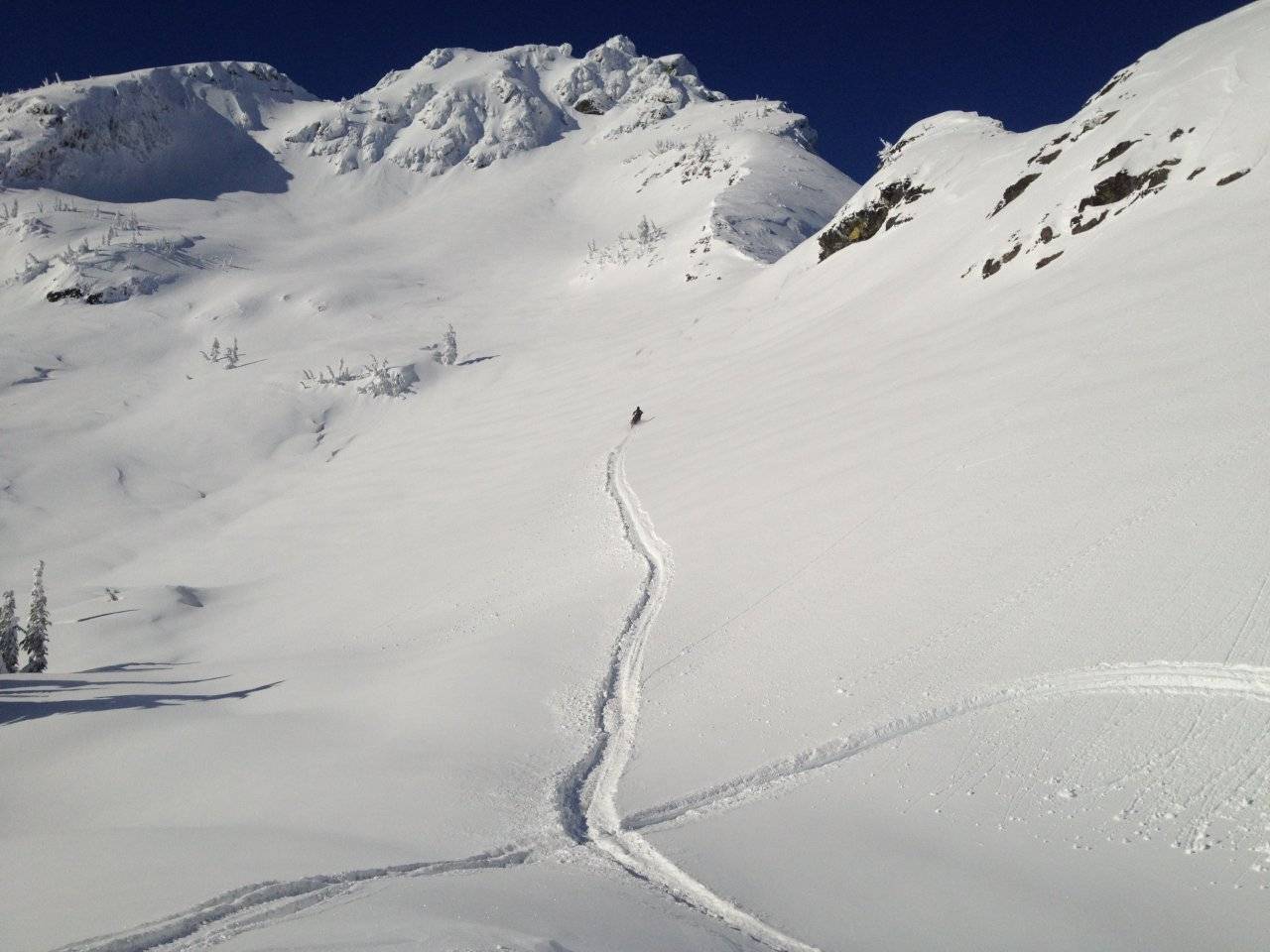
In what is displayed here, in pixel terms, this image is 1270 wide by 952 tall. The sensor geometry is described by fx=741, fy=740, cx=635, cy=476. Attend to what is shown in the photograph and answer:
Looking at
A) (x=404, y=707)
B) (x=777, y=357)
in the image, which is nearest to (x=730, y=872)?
(x=404, y=707)

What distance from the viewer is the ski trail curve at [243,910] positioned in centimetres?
428

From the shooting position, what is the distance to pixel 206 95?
332 feet

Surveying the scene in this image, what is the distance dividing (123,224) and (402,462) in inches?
2129

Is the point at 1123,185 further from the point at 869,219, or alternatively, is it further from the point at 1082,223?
the point at 869,219

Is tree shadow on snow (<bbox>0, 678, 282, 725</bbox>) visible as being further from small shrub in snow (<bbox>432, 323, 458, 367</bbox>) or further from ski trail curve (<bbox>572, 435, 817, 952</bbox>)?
small shrub in snow (<bbox>432, 323, 458, 367</bbox>)

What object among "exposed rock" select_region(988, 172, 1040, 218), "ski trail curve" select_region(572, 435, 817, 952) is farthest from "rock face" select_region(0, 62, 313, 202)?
"ski trail curve" select_region(572, 435, 817, 952)

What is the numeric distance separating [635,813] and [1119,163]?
914 inches

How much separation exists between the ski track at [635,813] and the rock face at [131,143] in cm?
9237

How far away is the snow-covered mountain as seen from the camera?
492 centimetres

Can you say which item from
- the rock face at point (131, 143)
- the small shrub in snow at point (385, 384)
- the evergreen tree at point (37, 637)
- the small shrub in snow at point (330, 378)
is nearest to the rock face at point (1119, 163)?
the small shrub in snow at point (385, 384)

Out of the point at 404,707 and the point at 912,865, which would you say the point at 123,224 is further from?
the point at 912,865

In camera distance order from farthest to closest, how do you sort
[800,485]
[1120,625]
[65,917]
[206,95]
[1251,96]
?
[206,95]
[1251,96]
[800,485]
[1120,625]
[65,917]

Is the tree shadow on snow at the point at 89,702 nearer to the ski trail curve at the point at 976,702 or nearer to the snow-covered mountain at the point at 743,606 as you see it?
the snow-covered mountain at the point at 743,606

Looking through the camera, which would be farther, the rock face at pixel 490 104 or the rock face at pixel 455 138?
the rock face at pixel 490 104
